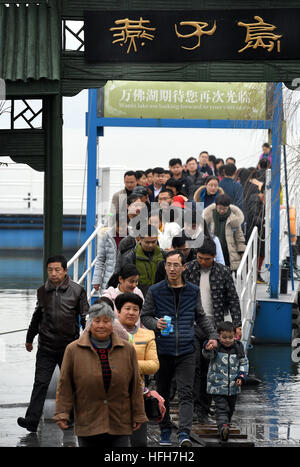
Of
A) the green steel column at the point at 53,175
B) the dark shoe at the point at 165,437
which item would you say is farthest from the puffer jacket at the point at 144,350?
the green steel column at the point at 53,175

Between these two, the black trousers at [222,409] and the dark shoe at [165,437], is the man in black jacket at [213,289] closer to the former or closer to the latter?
the black trousers at [222,409]

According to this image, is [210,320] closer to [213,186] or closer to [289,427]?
[289,427]

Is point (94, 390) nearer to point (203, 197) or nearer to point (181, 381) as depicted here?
point (181, 381)

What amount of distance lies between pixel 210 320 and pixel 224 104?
23.4 feet

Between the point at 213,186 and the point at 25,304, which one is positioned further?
the point at 25,304

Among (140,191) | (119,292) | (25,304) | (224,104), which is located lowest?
(25,304)

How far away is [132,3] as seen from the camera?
1134cm

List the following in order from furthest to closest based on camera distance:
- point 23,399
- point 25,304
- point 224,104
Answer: point 25,304, point 224,104, point 23,399

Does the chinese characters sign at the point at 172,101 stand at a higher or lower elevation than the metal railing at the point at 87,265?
higher

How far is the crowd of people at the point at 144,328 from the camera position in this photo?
7.59 metres

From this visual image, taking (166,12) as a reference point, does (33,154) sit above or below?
below

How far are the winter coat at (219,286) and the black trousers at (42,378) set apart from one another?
1563 millimetres

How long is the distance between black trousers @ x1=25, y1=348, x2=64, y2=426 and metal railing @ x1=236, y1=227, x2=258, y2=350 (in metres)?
3.27
